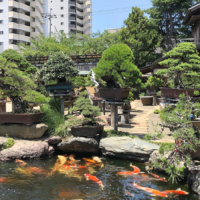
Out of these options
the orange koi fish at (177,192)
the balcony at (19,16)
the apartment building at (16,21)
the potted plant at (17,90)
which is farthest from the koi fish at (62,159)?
the balcony at (19,16)

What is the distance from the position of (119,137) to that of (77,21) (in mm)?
47754

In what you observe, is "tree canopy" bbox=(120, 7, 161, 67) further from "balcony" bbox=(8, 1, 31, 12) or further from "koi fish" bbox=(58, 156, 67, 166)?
"balcony" bbox=(8, 1, 31, 12)

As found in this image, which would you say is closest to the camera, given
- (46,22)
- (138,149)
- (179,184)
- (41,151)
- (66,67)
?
(179,184)

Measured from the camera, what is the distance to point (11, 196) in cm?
A: 480

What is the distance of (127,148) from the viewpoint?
22.2 ft

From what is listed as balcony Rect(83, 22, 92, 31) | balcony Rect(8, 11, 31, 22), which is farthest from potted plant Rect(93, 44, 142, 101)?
balcony Rect(83, 22, 92, 31)

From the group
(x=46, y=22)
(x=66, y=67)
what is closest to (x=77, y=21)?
(x=46, y=22)

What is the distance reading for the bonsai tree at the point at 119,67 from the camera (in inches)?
301

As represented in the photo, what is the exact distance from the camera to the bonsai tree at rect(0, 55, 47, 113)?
8.08m

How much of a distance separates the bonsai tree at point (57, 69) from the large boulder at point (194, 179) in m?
5.54

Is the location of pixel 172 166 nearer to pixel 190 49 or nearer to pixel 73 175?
pixel 73 175

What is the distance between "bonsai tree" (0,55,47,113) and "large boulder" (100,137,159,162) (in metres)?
3.02

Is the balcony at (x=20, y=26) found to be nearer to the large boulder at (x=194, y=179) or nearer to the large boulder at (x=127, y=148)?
the large boulder at (x=127, y=148)

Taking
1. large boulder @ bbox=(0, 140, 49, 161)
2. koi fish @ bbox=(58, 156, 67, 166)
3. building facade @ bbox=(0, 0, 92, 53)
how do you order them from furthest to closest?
building facade @ bbox=(0, 0, 92, 53) → large boulder @ bbox=(0, 140, 49, 161) → koi fish @ bbox=(58, 156, 67, 166)
